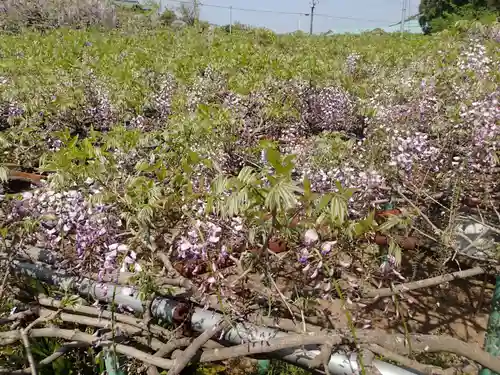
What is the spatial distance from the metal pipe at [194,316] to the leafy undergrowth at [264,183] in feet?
0.17

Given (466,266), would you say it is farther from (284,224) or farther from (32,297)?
(32,297)

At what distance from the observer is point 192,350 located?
61.0 inches

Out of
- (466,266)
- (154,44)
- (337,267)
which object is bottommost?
(466,266)

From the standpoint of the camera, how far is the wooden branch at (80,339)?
160 cm

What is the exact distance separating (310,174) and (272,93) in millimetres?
2133

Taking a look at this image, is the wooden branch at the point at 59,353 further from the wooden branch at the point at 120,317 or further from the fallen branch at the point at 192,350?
the fallen branch at the point at 192,350

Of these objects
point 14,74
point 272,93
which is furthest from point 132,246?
point 14,74

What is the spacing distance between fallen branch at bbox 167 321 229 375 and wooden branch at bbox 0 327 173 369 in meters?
0.04

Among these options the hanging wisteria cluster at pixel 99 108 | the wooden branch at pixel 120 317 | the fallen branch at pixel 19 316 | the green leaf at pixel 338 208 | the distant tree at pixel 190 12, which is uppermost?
the distant tree at pixel 190 12

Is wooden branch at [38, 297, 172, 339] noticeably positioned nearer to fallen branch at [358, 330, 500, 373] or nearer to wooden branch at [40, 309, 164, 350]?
wooden branch at [40, 309, 164, 350]

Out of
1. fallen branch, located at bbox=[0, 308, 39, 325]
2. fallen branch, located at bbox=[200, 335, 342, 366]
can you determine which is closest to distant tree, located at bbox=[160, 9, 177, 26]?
fallen branch, located at bbox=[0, 308, 39, 325]

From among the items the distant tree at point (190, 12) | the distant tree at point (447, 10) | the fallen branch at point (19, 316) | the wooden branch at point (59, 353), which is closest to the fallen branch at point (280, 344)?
the wooden branch at point (59, 353)

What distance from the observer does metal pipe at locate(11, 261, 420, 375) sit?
142 cm

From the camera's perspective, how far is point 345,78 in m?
5.11
